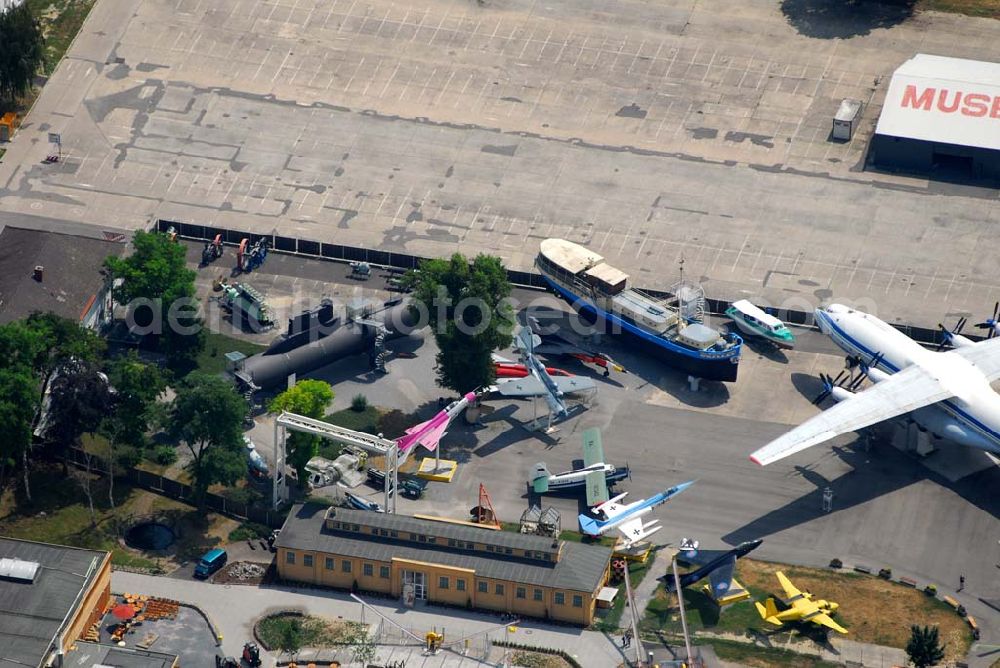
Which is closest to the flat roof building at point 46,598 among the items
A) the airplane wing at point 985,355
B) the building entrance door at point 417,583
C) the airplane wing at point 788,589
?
the building entrance door at point 417,583

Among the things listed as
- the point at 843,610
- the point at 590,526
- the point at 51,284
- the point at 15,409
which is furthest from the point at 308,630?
the point at 51,284

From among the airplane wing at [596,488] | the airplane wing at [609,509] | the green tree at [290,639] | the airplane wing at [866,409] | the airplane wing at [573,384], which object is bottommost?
the green tree at [290,639]

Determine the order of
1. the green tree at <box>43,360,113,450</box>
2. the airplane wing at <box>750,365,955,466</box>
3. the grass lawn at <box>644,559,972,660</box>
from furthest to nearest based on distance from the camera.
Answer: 1. the airplane wing at <box>750,365,955,466</box>
2. the green tree at <box>43,360,113,450</box>
3. the grass lawn at <box>644,559,972,660</box>

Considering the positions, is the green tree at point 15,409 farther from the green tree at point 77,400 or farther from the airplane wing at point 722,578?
the airplane wing at point 722,578

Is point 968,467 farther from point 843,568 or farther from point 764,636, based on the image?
point 764,636

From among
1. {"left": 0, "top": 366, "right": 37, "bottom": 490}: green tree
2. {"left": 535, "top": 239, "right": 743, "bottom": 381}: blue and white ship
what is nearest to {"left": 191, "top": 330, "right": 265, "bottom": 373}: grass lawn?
{"left": 0, "top": 366, "right": 37, "bottom": 490}: green tree

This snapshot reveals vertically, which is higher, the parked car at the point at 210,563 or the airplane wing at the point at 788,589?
the airplane wing at the point at 788,589

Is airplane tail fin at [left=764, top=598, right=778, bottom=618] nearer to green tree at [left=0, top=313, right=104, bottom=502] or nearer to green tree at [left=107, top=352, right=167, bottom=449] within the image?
green tree at [left=107, top=352, right=167, bottom=449]
